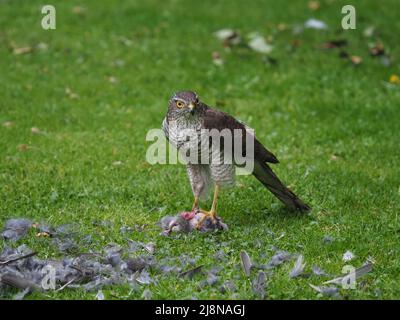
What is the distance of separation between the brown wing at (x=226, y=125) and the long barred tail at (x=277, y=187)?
8cm

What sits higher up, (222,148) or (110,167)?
(222,148)

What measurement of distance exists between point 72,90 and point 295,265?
5690 millimetres

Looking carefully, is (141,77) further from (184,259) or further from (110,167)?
(184,259)

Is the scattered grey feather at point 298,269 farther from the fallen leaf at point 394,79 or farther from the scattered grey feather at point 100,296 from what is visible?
the fallen leaf at point 394,79

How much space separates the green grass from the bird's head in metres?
1.03

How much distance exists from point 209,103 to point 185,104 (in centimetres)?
404

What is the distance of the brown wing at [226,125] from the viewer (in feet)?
19.9

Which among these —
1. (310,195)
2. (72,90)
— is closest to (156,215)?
(310,195)

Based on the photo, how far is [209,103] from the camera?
9938 millimetres

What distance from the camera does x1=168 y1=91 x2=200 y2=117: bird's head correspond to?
5902 millimetres

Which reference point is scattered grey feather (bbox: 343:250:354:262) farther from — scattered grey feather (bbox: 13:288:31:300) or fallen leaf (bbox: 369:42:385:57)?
fallen leaf (bbox: 369:42:385:57)

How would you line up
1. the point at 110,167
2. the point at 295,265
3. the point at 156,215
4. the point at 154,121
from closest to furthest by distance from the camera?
the point at 295,265, the point at 156,215, the point at 110,167, the point at 154,121

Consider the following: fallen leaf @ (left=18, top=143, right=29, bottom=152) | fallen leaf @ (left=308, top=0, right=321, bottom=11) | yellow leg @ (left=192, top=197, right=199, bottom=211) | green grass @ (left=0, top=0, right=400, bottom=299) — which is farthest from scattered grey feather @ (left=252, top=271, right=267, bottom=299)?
fallen leaf @ (left=308, top=0, right=321, bottom=11)

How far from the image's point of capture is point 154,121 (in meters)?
9.32
